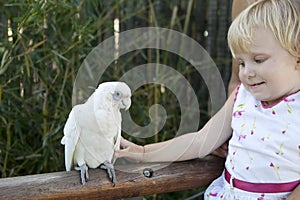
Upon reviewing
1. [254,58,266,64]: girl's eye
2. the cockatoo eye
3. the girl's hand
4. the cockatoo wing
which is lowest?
the girl's hand

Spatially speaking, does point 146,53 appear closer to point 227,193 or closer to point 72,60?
point 72,60

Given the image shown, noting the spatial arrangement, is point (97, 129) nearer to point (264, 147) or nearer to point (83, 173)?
point (83, 173)

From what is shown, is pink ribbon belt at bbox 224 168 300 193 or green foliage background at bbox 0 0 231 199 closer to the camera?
pink ribbon belt at bbox 224 168 300 193

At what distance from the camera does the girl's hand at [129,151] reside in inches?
40.1

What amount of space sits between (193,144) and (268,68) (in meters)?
0.25

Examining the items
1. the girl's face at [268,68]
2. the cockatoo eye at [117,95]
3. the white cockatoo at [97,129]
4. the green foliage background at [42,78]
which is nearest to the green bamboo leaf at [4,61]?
the green foliage background at [42,78]

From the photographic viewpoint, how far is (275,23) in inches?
37.4

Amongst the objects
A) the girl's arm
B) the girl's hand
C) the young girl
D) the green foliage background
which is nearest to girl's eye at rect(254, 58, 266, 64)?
the young girl

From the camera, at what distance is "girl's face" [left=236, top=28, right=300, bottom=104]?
3.15 feet

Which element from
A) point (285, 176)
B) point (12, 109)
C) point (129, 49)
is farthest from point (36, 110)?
point (285, 176)

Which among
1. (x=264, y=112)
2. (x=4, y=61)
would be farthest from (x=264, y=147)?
(x=4, y=61)

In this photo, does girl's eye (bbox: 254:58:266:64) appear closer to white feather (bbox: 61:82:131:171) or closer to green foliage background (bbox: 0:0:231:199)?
white feather (bbox: 61:82:131:171)

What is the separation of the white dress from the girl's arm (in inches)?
1.9

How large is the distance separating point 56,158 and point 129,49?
461 mm
